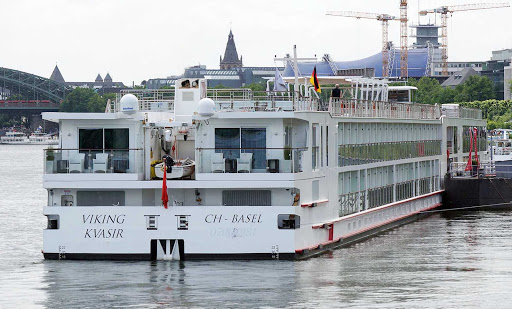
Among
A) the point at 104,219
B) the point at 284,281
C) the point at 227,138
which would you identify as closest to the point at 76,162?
the point at 104,219

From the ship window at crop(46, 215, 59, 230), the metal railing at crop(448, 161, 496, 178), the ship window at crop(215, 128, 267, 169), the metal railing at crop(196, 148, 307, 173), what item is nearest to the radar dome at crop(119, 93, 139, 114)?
the metal railing at crop(196, 148, 307, 173)

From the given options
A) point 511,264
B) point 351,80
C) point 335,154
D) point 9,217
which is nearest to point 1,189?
point 9,217

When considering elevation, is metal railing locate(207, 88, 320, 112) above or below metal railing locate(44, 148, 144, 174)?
above

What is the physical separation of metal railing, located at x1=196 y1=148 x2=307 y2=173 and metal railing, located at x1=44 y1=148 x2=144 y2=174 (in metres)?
2.05

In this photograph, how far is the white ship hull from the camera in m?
35.4

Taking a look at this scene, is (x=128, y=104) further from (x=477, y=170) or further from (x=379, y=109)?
(x=477, y=170)

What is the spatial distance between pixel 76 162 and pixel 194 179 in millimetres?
3623

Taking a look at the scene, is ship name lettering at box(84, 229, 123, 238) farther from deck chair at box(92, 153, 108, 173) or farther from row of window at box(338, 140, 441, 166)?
row of window at box(338, 140, 441, 166)

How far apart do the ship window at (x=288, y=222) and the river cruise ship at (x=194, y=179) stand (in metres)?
0.03

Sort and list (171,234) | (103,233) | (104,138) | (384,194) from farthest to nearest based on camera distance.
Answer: (384,194)
(104,138)
(103,233)
(171,234)

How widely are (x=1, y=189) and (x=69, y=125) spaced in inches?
2007

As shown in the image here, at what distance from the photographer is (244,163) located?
36250mm

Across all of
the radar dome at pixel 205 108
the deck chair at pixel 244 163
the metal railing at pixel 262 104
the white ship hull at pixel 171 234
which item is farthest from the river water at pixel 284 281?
the metal railing at pixel 262 104

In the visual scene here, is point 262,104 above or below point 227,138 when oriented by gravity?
above
